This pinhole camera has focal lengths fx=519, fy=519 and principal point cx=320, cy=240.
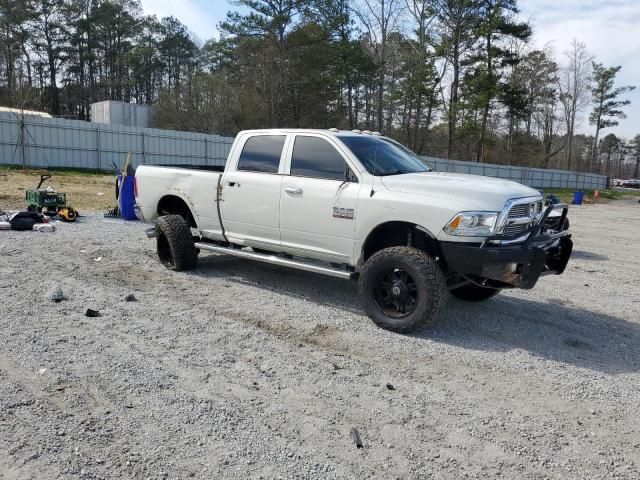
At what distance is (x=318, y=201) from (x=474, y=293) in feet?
7.29

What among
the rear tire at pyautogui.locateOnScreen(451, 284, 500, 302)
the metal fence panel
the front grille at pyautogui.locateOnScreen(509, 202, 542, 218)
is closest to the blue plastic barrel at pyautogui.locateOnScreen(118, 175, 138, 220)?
the rear tire at pyautogui.locateOnScreen(451, 284, 500, 302)

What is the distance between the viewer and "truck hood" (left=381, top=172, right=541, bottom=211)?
4688 millimetres

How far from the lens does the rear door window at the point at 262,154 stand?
6.22 meters

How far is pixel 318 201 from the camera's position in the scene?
562cm

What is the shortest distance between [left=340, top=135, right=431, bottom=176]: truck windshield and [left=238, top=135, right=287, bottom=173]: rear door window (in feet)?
2.85

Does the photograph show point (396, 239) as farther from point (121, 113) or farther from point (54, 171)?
point (121, 113)

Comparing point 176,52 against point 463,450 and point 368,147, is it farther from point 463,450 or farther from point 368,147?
point 463,450

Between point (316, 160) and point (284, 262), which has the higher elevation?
point (316, 160)

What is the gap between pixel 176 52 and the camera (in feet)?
171

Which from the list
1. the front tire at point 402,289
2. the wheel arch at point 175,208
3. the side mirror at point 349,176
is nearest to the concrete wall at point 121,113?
the wheel arch at point 175,208

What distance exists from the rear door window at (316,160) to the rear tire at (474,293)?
207 cm

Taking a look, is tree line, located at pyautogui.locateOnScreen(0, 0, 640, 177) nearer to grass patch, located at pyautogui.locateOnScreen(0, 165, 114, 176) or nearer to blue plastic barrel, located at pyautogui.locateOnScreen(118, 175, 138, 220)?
grass patch, located at pyautogui.locateOnScreen(0, 165, 114, 176)

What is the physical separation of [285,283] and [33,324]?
2998 millimetres

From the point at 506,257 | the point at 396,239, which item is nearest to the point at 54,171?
the point at 396,239
